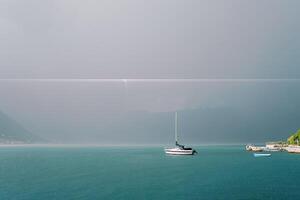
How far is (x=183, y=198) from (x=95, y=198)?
14340 mm

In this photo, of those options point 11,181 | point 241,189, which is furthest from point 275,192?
point 11,181

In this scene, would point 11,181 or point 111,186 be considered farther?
point 11,181

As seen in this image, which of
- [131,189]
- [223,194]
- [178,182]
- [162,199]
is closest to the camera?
[162,199]

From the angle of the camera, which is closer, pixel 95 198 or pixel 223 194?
pixel 95 198

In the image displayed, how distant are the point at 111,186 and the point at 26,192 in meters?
16.4

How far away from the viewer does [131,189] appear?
235 feet

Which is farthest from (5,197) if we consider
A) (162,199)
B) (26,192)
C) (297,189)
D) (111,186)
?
(297,189)

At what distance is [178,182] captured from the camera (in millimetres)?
82375

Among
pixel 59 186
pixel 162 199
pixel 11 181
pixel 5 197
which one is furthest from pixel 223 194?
pixel 11 181

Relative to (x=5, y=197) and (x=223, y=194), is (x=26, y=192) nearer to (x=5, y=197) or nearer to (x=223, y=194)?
(x=5, y=197)

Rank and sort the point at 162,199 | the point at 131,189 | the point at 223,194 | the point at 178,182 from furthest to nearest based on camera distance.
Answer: the point at 178,182
the point at 131,189
the point at 223,194
the point at 162,199

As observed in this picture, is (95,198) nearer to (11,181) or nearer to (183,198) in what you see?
(183,198)

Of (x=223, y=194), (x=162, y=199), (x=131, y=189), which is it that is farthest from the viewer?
(x=131, y=189)

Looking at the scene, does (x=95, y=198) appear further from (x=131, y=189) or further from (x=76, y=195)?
(x=131, y=189)
